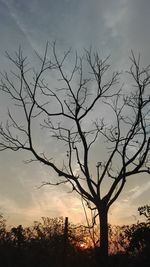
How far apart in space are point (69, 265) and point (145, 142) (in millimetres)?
10433

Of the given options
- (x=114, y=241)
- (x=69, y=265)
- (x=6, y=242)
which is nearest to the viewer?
(x=69, y=265)

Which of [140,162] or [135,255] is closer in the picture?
[140,162]

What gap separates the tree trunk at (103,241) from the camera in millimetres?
15688

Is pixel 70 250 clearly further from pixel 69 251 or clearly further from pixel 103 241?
pixel 103 241

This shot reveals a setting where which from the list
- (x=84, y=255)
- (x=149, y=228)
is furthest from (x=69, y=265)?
(x=149, y=228)

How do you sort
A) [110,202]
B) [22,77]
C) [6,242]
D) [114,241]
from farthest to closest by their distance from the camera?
1. [6,242]
2. [114,241]
3. [22,77]
4. [110,202]

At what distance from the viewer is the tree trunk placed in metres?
15.7

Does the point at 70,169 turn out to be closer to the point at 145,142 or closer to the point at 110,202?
the point at 110,202

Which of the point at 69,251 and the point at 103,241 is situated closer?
the point at 103,241

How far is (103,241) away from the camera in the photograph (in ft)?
52.6

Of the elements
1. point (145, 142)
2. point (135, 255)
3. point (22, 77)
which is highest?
point (22, 77)

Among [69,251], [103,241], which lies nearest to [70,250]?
[69,251]

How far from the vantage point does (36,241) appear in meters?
30.0

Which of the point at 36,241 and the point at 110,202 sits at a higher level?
the point at 36,241
